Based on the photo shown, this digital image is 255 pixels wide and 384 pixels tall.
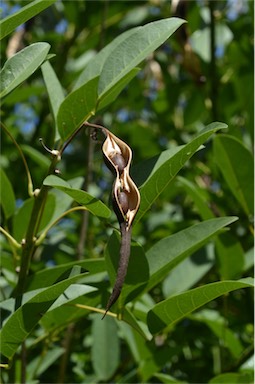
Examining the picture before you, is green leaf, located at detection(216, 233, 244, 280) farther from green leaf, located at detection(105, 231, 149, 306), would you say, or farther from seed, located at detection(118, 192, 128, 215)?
seed, located at detection(118, 192, 128, 215)

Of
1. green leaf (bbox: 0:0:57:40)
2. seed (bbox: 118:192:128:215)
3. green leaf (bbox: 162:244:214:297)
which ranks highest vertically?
green leaf (bbox: 0:0:57:40)

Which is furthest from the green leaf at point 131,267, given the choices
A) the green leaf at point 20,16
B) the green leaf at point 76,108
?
the green leaf at point 20,16

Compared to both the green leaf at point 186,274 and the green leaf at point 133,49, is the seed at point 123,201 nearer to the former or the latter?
the green leaf at point 133,49

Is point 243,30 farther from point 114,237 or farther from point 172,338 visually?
point 114,237

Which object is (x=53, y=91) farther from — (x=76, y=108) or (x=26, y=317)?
(x=26, y=317)

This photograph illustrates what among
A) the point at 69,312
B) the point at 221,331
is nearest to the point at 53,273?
the point at 69,312

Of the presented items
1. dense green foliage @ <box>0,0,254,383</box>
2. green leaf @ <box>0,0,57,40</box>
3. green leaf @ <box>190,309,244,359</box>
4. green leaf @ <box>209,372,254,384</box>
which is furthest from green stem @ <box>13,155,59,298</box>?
green leaf @ <box>190,309,244,359</box>
